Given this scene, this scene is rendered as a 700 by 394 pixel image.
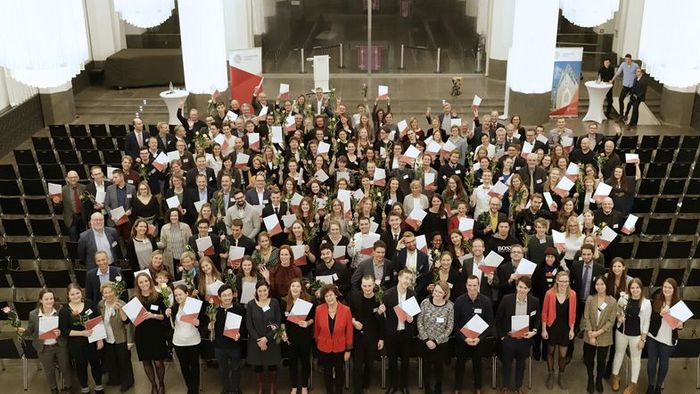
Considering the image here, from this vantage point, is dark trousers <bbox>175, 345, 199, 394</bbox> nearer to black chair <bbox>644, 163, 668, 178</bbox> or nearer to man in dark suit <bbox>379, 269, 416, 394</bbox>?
man in dark suit <bbox>379, 269, 416, 394</bbox>

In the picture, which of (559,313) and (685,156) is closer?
(559,313)

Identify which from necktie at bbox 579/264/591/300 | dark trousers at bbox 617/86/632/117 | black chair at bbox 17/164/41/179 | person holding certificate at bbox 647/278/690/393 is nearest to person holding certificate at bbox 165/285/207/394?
necktie at bbox 579/264/591/300

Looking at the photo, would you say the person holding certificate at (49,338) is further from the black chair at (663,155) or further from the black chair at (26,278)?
the black chair at (663,155)

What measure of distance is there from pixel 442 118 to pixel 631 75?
6.54 metres

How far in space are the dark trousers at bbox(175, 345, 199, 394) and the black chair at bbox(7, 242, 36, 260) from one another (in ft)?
12.0

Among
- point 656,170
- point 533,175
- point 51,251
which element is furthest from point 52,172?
point 656,170

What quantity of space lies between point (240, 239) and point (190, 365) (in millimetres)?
1670

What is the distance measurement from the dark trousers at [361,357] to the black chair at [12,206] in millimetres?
6687

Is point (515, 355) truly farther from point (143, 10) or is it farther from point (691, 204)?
point (143, 10)

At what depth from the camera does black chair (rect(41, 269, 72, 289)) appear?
9898mm

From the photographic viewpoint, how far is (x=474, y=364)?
8.59 m

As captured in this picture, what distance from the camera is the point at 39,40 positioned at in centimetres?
1061

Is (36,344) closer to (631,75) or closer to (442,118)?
(442,118)

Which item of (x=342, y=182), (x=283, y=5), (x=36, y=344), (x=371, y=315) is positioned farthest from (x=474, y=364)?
(x=283, y=5)
